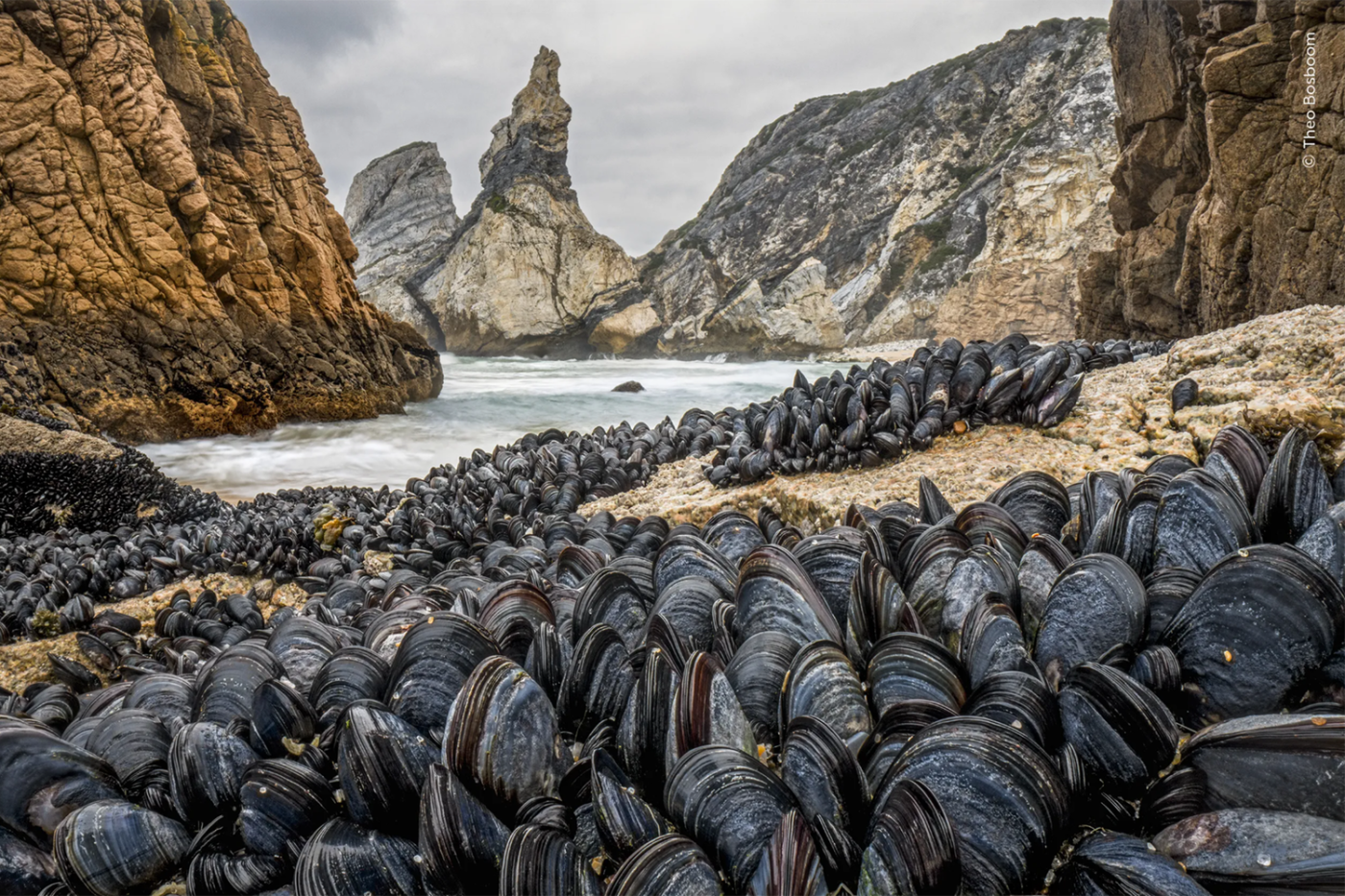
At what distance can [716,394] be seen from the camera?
853 inches

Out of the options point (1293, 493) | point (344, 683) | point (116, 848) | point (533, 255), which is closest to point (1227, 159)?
point (1293, 493)

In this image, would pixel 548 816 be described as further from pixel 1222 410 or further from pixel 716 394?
pixel 716 394

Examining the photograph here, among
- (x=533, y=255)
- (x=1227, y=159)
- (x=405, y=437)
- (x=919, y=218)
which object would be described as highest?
(x=533, y=255)

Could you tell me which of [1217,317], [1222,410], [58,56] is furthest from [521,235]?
[1222,410]

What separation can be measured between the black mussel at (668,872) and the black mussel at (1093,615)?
2.45 feet

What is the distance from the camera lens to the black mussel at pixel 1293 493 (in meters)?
1.47

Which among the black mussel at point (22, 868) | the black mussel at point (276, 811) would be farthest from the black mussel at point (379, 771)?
the black mussel at point (22, 868)

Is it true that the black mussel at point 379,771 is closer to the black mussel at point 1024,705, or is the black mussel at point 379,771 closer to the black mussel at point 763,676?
the black mussel at point 763,676

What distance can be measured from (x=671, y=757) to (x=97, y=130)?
1470 cm

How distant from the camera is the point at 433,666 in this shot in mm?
1281

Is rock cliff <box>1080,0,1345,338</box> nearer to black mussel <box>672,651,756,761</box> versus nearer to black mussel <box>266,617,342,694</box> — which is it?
black mussel <box>672,651,756,761</box>

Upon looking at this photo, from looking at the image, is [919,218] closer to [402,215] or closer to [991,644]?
[402,215]

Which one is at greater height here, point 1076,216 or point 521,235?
point 521,235

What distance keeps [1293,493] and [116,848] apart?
2.48 meters
